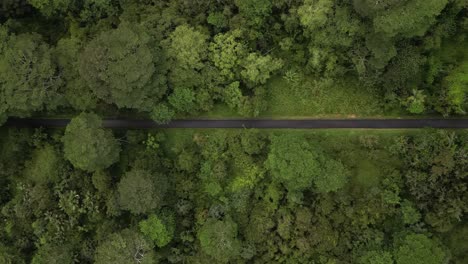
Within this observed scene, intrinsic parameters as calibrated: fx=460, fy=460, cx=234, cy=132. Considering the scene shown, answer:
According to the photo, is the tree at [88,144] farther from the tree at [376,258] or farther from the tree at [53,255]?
the tree at [376,258]

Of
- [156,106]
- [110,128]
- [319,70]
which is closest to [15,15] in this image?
[110,128]

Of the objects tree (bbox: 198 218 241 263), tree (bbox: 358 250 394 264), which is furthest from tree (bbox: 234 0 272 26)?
tree (bbox: 358 250 394 264)

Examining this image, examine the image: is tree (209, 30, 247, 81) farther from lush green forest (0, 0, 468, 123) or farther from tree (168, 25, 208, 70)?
tree (168, 25, 208, 70)

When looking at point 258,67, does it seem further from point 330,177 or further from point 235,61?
point 330,177

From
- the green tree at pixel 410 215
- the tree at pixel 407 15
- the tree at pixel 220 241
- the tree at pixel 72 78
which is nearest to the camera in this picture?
the tree at pixel 407 15

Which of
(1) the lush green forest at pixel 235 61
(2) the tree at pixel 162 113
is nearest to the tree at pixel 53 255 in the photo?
(1) the lush green forest at pixel 235 61
